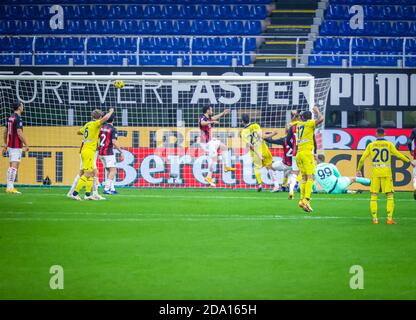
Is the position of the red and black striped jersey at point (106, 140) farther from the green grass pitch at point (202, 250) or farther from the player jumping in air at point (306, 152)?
the player jumping in air at point (306, 152)

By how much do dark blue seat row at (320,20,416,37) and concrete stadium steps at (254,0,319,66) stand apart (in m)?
0.81

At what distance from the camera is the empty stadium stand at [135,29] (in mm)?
28062

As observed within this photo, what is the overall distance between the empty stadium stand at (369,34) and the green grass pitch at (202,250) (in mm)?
9945

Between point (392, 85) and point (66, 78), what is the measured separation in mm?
9381

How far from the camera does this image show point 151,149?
83.9 ft

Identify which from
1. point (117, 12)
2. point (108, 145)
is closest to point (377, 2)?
point (117, 12)

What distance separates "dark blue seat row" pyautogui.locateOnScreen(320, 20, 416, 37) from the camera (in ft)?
96.7

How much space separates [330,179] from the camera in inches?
912

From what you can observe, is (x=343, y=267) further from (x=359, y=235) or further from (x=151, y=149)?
(x=151, y=149)

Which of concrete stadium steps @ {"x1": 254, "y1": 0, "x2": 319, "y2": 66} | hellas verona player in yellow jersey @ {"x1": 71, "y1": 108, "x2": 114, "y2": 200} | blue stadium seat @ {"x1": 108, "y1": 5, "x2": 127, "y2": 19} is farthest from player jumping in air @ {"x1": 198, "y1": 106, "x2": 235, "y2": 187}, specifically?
blue stadium seat @ {"x1": 108, "y1": 5, "x2": 127, "y2": 19}

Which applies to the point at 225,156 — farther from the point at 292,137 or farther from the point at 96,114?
the point at 96,114

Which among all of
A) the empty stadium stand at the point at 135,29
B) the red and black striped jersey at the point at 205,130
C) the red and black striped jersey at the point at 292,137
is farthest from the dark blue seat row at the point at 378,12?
the red and black striped jersey at the point at 292,137

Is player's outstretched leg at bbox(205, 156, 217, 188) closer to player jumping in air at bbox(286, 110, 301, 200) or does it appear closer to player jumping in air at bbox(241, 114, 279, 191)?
player jumping in air at bbox(241, 114, 279, 191)
